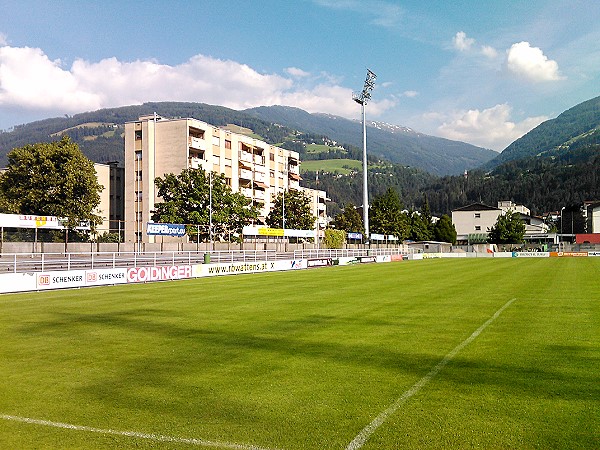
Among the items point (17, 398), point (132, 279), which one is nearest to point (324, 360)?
point (17, 398)

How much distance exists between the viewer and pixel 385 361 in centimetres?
1025

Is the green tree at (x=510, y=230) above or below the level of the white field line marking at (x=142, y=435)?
above

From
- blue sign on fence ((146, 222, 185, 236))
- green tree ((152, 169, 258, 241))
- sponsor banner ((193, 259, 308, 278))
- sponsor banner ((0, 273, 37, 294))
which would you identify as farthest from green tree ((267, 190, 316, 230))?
sponsor banner ((0, 273, 37, 294))

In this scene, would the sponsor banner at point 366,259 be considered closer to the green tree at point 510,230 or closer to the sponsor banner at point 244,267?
the sponsor banner at point 244,267

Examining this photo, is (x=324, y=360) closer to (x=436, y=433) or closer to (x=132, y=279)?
(x=436, y=433)

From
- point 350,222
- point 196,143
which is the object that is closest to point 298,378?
point 196,143

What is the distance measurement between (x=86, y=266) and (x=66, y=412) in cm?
3003

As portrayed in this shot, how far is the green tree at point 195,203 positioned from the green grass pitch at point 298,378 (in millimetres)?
46265

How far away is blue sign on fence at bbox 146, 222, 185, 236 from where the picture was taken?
44.6m

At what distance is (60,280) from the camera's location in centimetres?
2912

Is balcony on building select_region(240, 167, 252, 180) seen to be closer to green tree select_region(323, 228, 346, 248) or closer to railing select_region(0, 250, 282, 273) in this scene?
green tree select_region(323, 228, 346, 248)

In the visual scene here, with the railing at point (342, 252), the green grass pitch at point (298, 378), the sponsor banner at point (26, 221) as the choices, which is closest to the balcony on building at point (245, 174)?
the railing at point (342, 252)

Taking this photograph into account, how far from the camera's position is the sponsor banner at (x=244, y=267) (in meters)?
40.1

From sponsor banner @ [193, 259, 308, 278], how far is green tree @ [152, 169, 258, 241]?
1631 cm
